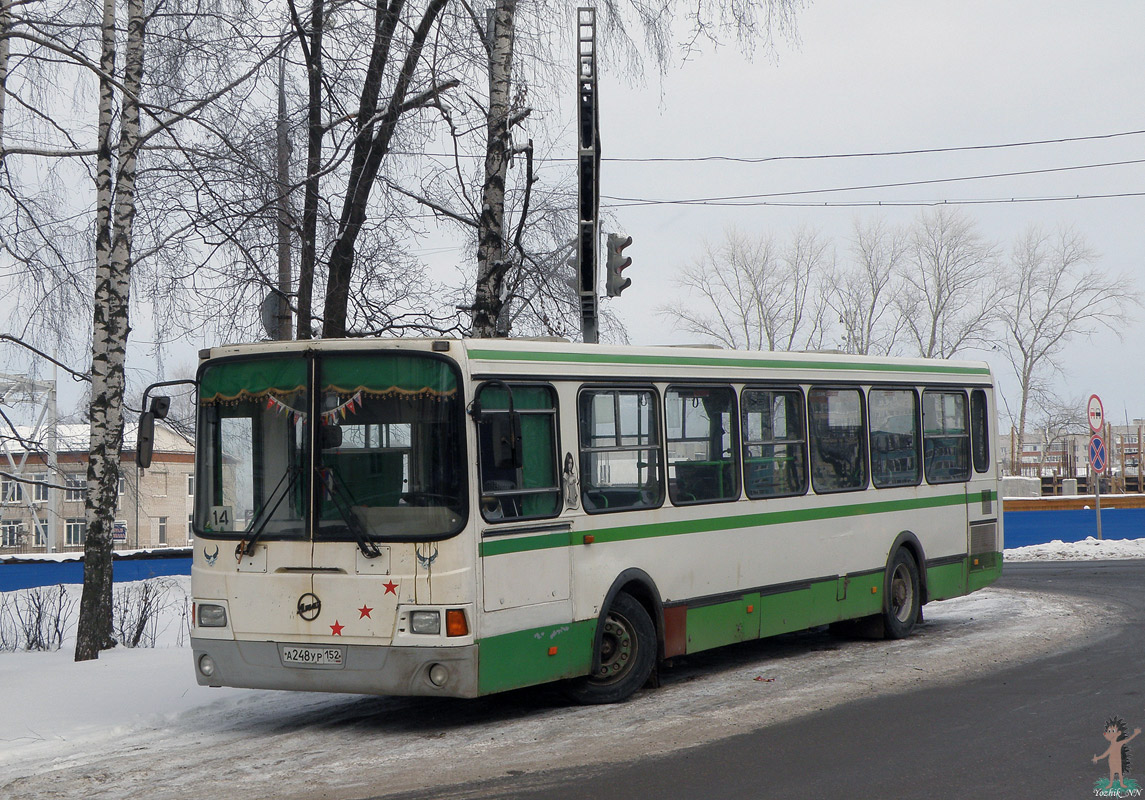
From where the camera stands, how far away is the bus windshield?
8312 mm

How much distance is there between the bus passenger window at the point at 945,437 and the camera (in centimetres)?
1352

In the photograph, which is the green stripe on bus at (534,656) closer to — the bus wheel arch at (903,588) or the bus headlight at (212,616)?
the bus headlight at (212,616)

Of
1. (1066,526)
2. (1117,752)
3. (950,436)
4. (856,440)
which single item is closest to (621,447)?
(856,440)

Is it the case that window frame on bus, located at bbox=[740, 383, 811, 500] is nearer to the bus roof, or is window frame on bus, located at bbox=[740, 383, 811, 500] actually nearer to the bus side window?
the bus roof

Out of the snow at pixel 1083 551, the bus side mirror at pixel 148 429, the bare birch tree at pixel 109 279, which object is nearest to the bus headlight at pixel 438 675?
the bus side mirror at pixel 148 429

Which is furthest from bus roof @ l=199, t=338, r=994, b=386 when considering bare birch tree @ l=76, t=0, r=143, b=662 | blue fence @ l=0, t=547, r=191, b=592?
blue fence @ l=0, t=547, r=191, b=592

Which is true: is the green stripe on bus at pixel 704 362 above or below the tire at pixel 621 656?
above

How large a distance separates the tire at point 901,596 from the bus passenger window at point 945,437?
94cm

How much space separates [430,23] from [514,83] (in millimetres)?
1160

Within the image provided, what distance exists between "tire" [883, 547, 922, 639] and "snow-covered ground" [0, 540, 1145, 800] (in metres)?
0.23

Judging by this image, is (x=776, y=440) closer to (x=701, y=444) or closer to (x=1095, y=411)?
(x=701, y=444)

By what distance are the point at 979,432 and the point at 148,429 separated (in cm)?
925

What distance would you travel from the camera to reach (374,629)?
325 inches

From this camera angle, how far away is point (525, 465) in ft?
29.1
